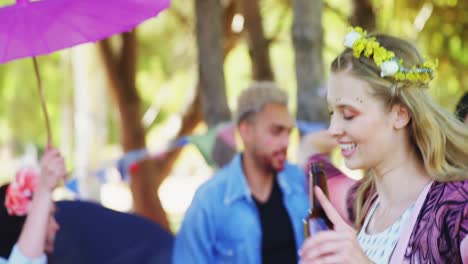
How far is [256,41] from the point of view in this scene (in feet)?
27.5

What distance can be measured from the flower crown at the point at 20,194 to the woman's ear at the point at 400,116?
2.11 metres

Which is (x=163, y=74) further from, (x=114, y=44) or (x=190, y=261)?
(x=190, y=261)

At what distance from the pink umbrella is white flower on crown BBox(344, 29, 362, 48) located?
1.44 m

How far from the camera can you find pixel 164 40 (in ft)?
75.9

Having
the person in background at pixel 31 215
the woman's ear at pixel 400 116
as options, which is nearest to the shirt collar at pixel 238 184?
the person in background at pixel 31 215

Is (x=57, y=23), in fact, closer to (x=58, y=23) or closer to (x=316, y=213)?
(x=58, y=23)

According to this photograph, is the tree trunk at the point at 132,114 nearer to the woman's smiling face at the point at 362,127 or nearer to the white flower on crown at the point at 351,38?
the white flower on crown at the point at 351,38

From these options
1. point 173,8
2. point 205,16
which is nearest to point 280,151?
point 205,16

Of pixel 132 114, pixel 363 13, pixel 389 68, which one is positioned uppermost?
pixel 363 13

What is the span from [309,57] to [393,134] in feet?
12.9

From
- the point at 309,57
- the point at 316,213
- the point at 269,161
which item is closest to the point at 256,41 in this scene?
the point at 309,57

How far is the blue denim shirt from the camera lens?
514cm

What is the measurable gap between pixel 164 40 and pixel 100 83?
10.3 meters

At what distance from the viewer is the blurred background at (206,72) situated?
688cm
